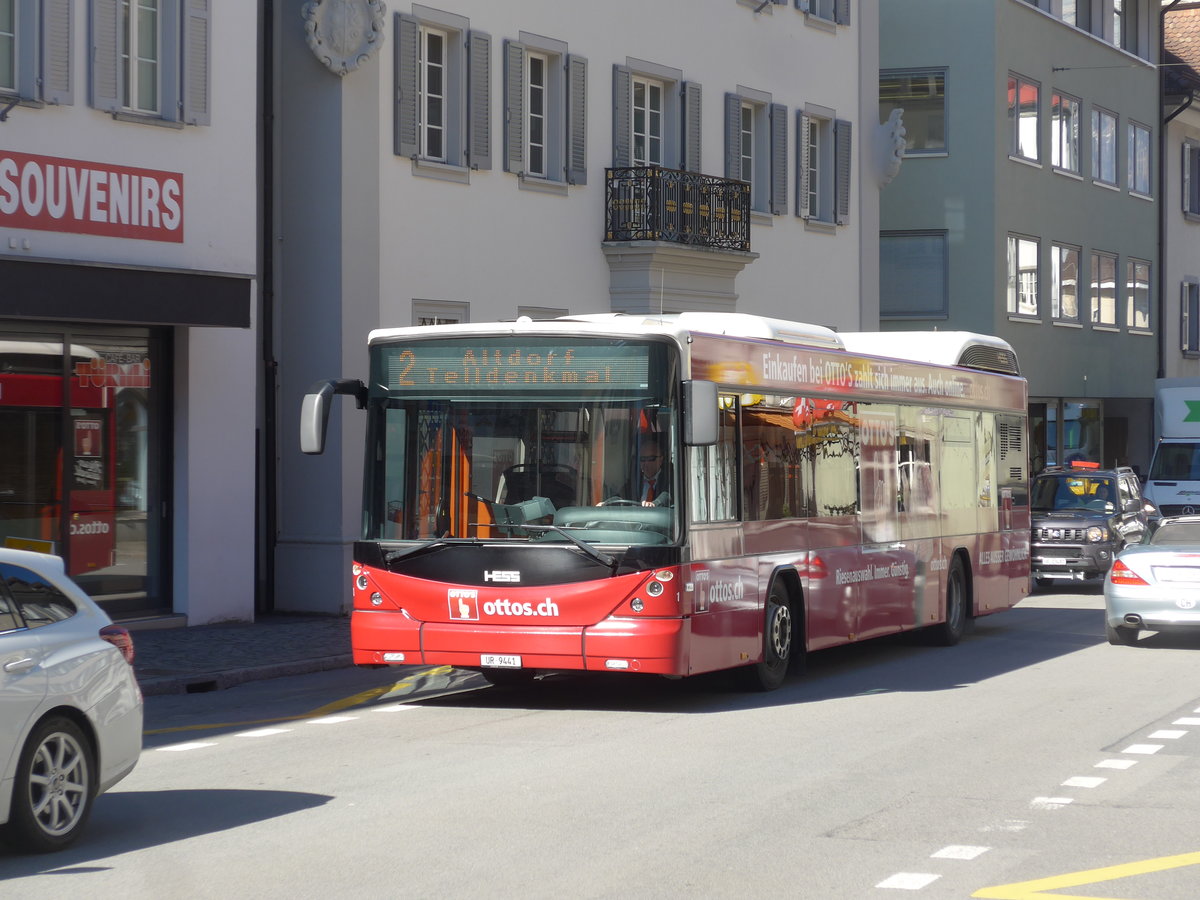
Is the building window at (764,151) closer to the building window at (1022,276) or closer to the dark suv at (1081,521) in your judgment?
the dark suv at (1081,521)

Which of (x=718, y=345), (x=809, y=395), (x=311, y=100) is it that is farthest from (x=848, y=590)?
(x=311, y=100)

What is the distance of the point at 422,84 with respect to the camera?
22.5 meters

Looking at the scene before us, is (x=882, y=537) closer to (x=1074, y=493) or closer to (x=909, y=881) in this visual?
(x=909, y=881)

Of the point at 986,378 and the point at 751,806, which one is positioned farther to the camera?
the point at 986,378

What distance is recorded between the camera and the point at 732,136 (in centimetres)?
2834

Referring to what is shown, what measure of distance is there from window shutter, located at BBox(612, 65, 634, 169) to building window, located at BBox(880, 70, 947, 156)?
1385 cm

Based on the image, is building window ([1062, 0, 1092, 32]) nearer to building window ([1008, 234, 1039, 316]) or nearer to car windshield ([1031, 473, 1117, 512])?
building window ([1008, 234, 1039, 316])

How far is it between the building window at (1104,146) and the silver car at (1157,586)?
26643mm

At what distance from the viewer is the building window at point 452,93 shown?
22494 millimetres

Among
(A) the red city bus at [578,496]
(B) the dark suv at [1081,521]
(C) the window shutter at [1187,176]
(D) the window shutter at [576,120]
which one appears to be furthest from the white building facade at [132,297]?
(C) the window shutter at [1187,176]

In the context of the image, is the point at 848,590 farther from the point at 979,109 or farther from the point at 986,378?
the point at 979,109

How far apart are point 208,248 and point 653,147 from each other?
30.5ft

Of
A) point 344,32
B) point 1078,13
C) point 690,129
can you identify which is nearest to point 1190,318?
point 1078,13

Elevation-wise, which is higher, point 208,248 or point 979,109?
point 979,109
